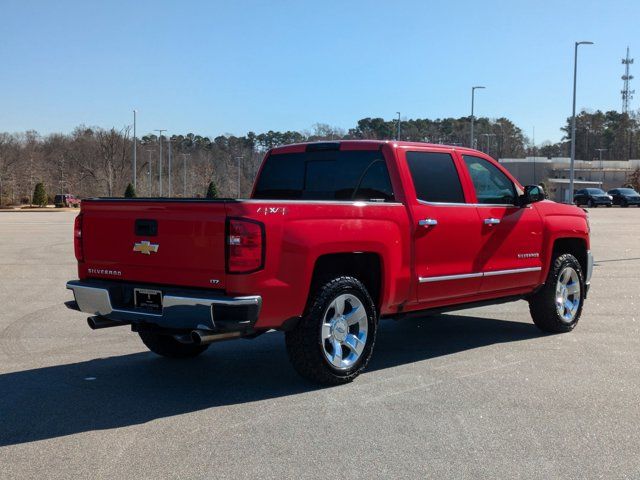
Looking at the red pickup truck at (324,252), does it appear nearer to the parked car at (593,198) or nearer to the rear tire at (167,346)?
the rear tire at (167,346)

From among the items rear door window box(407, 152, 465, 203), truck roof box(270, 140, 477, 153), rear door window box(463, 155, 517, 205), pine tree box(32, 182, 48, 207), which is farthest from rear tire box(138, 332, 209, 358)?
pine tree box(32, 182, 48, 207)

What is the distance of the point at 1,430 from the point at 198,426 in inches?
51.2

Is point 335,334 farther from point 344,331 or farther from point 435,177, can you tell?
point 435,177

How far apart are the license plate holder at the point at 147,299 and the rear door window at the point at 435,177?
2610 mm

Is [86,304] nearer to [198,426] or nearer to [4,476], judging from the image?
[198,426]

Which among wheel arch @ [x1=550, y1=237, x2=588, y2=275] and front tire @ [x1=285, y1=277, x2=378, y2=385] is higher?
wheel arch @ [x1=550, y1=237, x2=588, y2=275]

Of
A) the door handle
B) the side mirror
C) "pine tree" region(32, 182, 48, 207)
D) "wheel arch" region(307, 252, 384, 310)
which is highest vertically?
the side mirror

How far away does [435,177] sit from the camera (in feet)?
24.1

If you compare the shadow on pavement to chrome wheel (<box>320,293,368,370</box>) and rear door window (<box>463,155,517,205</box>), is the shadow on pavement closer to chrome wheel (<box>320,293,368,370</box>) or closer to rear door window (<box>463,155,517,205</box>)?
chrome wheel (<box>320,293,368,370</box>)

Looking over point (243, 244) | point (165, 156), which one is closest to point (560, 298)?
point (243, 244)

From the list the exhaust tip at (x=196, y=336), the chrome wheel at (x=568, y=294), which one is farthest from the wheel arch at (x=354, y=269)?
the chrome wheel at (x=568, y=294)

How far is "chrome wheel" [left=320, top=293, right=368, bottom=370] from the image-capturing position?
6242 millimetres

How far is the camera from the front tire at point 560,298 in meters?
8.58

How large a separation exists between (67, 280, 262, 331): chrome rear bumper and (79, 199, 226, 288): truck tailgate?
16 cm
